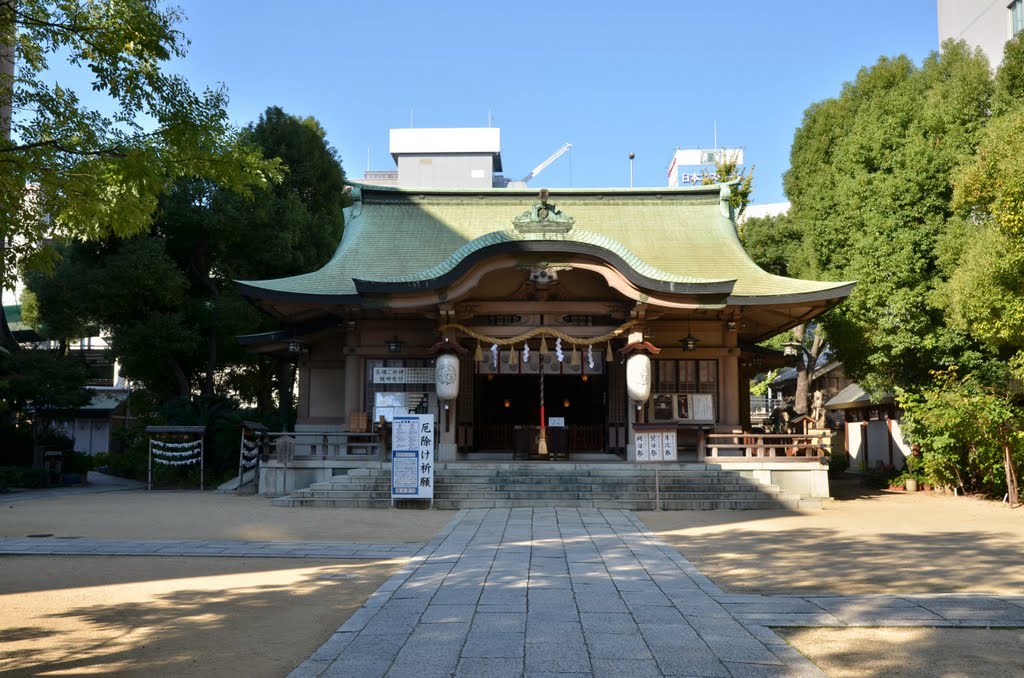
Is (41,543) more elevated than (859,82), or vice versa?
(859,82)

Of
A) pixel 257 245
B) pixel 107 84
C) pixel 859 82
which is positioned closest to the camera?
pixel 107 84

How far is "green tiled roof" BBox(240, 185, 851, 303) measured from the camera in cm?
1850

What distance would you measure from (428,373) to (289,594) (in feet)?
35.8

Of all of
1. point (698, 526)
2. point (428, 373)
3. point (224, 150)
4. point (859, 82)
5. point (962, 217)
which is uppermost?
point (859, 82)

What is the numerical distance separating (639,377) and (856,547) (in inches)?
279

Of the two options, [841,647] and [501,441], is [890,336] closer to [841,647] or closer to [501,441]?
[501,441]

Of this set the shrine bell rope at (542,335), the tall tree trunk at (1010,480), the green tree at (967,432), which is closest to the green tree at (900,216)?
the green tree at (967,432)

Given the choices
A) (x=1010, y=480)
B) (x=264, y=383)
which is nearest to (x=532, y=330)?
(x=1010, y=480)

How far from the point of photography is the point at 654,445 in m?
15.6

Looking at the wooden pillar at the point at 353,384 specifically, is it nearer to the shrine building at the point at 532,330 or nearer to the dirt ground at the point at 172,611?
the shrine building at the point at 532,330

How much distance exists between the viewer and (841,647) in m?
5.39

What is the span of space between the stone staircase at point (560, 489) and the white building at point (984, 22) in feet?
53.0

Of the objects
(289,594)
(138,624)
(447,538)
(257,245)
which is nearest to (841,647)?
(289,594)

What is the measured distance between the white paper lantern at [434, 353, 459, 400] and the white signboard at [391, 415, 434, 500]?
269 cm
